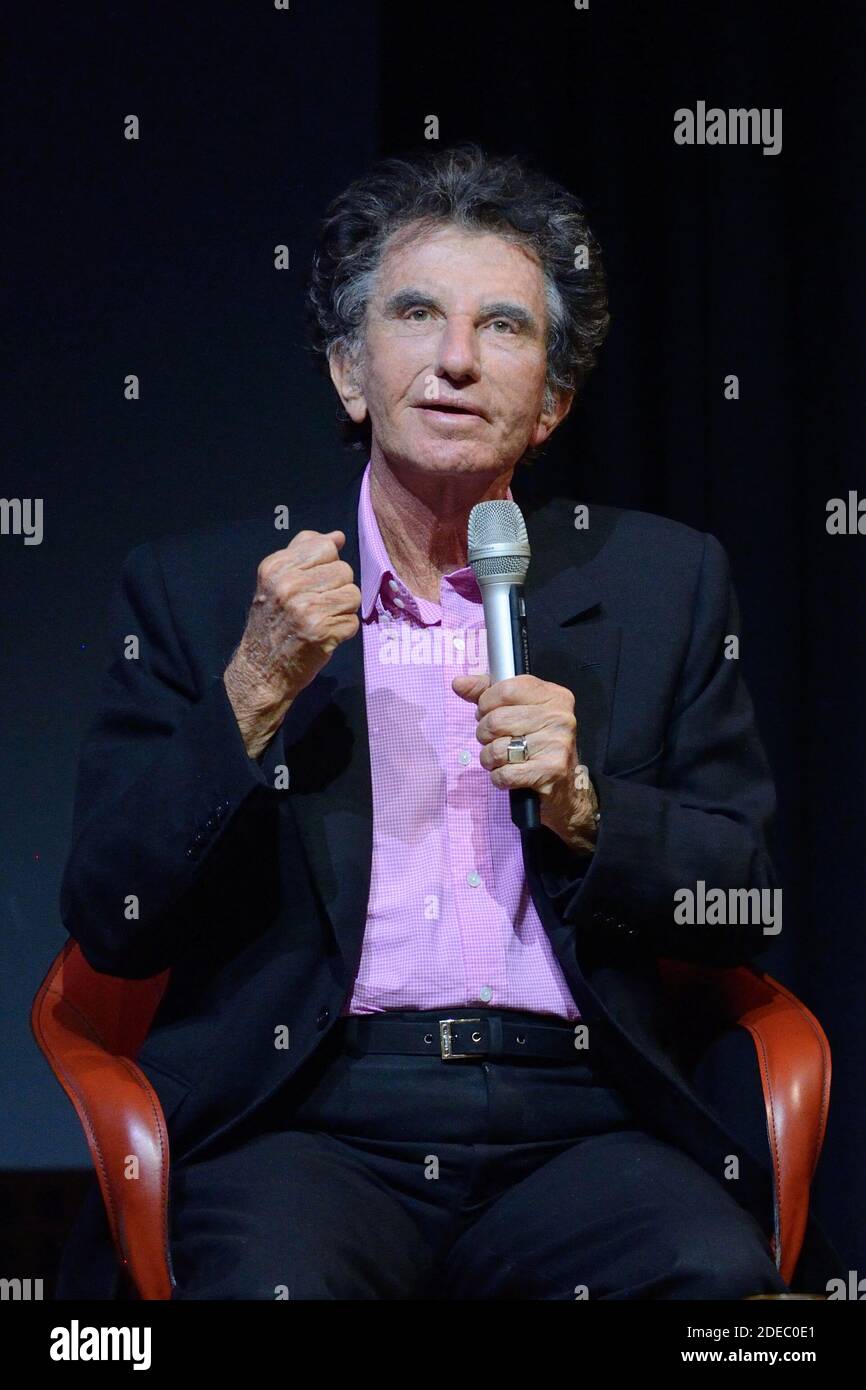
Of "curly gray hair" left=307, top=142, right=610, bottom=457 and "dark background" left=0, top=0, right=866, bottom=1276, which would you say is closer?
"curly gray hair" left=307, top=142, right=610, bottom=457

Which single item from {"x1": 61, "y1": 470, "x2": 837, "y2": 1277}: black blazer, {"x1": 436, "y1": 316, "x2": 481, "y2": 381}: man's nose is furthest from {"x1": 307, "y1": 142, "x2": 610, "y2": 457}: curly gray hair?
{"x1": 61, "y1": 470, "x2": 837, "y2": 1277}: black blazer

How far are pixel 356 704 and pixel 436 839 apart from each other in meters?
0.19

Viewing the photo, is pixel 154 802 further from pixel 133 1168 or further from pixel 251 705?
pixel 133 1168

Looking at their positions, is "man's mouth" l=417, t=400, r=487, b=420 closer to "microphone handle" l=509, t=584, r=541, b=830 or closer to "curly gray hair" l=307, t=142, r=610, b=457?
"curly gray hair" l=307, t=142, r=610, b=457

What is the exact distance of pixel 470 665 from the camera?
2141 millimetres

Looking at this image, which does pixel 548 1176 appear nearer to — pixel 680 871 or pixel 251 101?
pixel 680 871

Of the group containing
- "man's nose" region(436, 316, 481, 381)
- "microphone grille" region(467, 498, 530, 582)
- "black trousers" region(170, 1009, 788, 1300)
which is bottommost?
"black trousers" region(170, 1009, 788, 1300)

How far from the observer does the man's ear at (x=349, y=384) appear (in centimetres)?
227

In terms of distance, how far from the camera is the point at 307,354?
9.03 ft

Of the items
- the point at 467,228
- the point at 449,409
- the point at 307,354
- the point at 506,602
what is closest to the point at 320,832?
the point at 506,602

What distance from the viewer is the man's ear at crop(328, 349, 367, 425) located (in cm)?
227

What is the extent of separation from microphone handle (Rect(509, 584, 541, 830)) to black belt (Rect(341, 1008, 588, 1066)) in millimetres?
269

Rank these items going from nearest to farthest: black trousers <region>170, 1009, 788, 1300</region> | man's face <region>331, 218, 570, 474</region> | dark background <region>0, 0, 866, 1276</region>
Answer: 1. black trousers <region>170, 1009, 788, 1300</region>
2. man's face <region>331, 218, 570, 474</region>
3. dark background <region>0, 0, 866, 1276</region>
